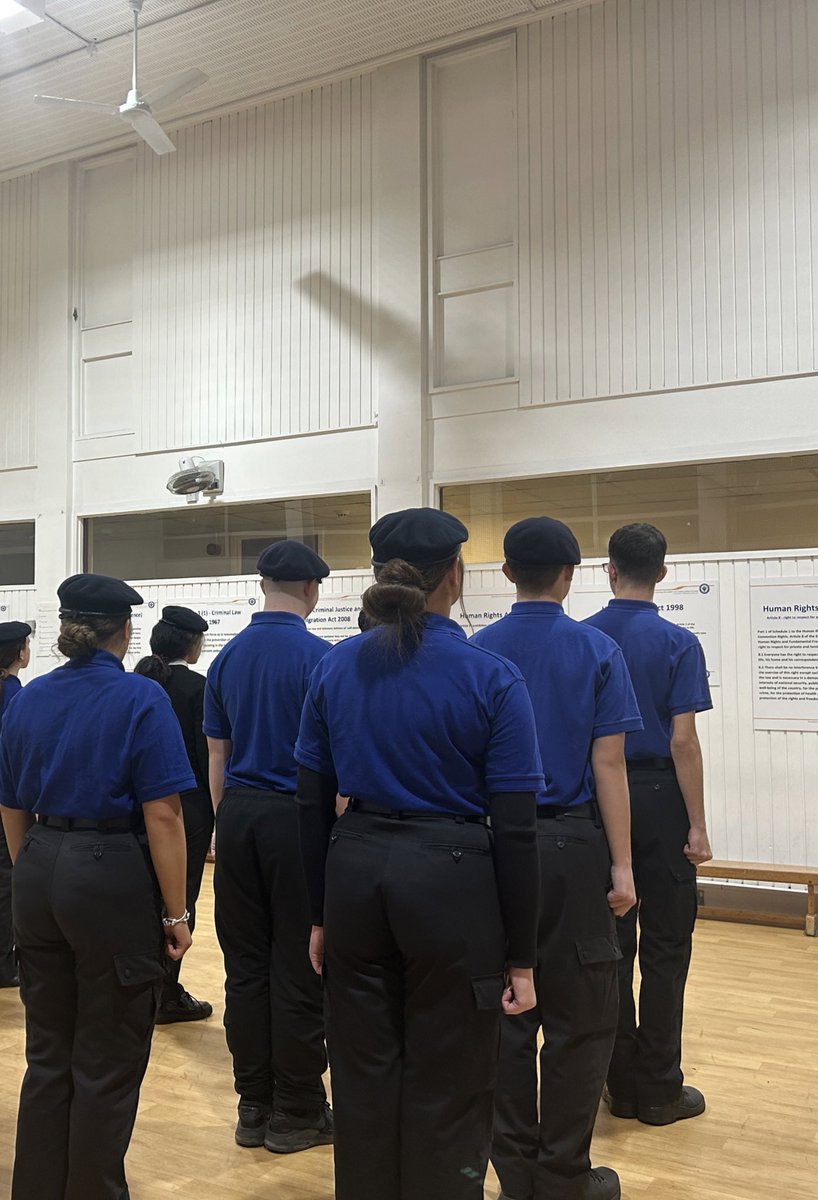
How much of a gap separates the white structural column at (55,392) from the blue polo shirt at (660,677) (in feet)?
23.4

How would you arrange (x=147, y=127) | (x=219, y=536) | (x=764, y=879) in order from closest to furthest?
(x=764, y=879) → (x=147, y=127) → (x=219, y=536)

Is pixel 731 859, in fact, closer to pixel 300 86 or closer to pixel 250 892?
pixel 250 892

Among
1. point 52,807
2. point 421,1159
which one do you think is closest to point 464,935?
point 421,1159

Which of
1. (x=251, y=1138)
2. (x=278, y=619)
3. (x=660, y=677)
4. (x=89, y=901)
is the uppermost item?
(x=278, y=619)

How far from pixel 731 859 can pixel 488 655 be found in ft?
16.3

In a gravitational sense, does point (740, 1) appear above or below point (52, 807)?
above

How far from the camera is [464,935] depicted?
2035mm

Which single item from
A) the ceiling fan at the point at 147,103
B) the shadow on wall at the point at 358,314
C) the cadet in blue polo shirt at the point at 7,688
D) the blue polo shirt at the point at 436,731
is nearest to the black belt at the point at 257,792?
the blue polo shirt at the point at 436,731

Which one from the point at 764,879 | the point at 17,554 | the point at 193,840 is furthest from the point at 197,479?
the point at 764,879

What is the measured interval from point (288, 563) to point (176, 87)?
475 centimetres

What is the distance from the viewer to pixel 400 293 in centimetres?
783

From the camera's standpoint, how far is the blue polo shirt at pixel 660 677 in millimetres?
3430

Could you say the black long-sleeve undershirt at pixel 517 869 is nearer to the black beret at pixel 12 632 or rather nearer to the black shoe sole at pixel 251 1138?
the black shoe sole at pixel 251 1138

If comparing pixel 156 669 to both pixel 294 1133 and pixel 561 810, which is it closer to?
pixel 294 1133
